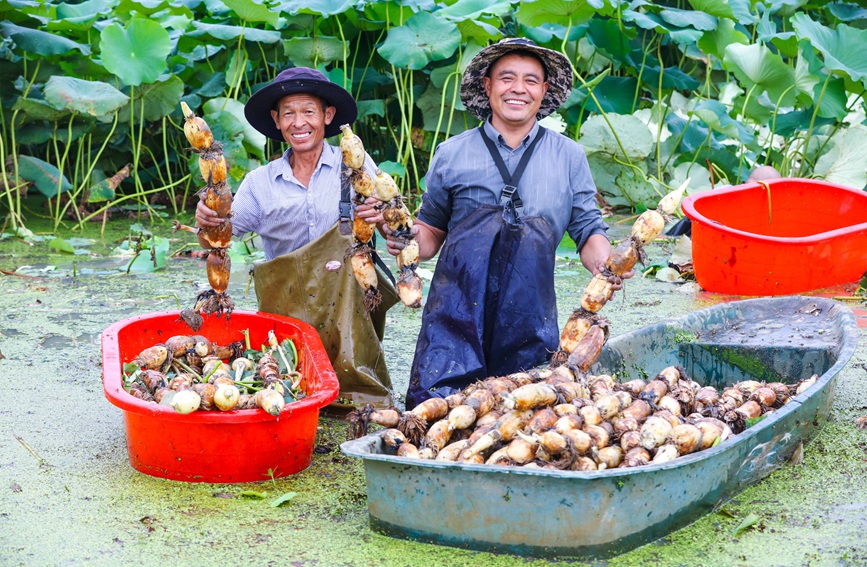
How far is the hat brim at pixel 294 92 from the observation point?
331 cm

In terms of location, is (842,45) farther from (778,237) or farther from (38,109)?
(38,109)

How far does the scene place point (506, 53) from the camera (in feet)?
10.4

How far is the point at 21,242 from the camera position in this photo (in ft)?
21.0

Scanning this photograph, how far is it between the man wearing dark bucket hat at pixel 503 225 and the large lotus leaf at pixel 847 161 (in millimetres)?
3972

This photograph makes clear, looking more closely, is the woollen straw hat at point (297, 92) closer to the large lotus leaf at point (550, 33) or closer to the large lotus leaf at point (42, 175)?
the large lotus leaf at point (42, 175)

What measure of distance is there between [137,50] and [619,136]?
10.7ft

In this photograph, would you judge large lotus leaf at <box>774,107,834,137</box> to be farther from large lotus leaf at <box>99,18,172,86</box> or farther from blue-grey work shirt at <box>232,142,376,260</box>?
blue-grey work shirt at <box>232,142,376,260</box>

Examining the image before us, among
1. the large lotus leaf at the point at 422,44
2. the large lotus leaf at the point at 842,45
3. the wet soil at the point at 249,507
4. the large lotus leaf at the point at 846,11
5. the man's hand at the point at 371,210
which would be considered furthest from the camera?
the large lotus leaf at the point at 846,11

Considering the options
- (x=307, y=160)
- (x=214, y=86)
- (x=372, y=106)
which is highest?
(x=214, y=86)

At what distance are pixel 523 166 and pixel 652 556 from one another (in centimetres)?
133

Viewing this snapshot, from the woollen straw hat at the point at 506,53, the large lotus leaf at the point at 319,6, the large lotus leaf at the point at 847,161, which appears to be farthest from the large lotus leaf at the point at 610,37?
the woollen straw hat at the point at 506,53

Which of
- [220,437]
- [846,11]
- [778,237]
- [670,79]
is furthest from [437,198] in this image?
[846,11]

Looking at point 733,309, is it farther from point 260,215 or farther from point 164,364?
point 164,364

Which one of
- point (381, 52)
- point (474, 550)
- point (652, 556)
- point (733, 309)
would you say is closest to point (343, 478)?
point (474, 550)
